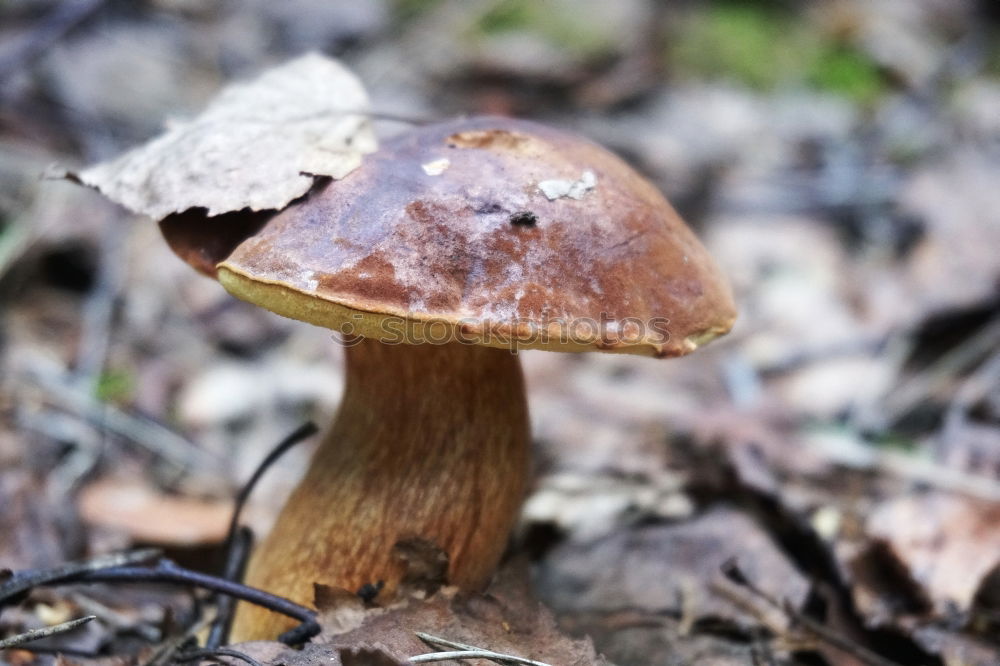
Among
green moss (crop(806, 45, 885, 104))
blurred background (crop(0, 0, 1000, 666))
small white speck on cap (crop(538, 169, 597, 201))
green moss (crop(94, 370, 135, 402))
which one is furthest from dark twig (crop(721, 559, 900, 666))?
green moss (crop(806, 45, 885, 104))

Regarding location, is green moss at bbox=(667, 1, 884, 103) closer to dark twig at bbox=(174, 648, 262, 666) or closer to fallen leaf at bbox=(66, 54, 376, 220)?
fallen leaf at bbox=(66, 54, 376, 220)

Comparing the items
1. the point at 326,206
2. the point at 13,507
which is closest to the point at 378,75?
the point at 13,507

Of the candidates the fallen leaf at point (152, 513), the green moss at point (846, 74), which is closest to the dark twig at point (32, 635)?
the fallen leaf at point (152, 513)

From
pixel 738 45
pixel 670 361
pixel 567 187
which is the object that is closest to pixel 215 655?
pixel 567 187

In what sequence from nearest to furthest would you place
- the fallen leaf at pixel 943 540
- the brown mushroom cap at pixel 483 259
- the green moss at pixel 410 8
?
the brown mushroom cap at pixel 483 259 < the fallen leaf at pixel 943 540 < the green moss at pixel 410 8

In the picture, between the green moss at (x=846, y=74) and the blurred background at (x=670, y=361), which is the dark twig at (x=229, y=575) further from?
the green moss at (x=846, y=74)
